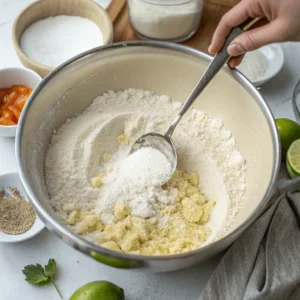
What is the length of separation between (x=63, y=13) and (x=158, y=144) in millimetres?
687

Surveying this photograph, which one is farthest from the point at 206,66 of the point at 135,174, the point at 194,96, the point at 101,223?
the point at 101,223

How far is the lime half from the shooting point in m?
1.35

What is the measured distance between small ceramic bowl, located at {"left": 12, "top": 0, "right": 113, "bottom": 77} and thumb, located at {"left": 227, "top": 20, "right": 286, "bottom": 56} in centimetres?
52

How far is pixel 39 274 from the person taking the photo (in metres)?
1.21

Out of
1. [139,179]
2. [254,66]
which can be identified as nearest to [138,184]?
[139,179]

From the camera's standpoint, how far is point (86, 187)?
4.09 feet

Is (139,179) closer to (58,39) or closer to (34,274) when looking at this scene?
(34,274)

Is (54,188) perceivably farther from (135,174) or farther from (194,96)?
(194,96)

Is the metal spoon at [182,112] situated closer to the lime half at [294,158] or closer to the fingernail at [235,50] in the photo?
the fingernail at [235,50]

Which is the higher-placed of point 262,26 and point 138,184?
point 262,26

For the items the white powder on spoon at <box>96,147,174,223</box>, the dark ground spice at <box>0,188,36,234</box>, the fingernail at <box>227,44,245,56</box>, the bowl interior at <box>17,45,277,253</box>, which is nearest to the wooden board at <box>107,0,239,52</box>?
the bowl interior at <box>17,45,277,253</box>

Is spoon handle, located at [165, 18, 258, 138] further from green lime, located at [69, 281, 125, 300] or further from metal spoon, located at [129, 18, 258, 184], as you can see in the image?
green lime, located at [69, 281, 125, 300]

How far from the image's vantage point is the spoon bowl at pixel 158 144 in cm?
133

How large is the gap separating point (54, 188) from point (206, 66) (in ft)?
1.71
